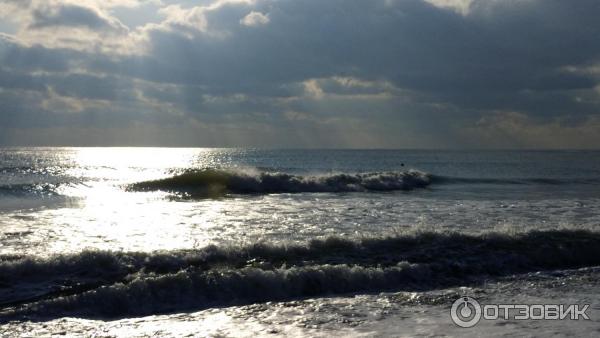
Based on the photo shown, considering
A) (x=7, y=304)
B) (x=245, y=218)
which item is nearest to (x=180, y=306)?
(x=7, y=304)

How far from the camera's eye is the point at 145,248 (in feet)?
43.4

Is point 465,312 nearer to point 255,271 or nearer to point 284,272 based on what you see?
point 284,272

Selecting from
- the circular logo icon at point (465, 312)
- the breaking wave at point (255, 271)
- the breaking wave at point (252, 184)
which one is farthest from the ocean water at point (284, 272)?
the breaking wave at point (252, 184)

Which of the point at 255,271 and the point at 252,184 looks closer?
the point at 255,271

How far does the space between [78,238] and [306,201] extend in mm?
14329

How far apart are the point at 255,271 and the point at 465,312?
4.18 m

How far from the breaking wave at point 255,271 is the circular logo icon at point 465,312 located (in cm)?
138

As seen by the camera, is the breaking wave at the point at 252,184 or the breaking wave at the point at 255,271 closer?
the breaking wave at the point at 255,271

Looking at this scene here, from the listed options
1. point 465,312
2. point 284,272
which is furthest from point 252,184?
point 465,312

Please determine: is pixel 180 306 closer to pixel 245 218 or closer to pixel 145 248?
pixel 145 248

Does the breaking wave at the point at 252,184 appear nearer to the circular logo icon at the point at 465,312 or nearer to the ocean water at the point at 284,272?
the ocean water at the point at 284,272

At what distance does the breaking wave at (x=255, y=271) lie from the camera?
9.72 metres

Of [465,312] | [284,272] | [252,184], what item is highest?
[252,184]

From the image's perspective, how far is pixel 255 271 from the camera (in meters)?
10.9
